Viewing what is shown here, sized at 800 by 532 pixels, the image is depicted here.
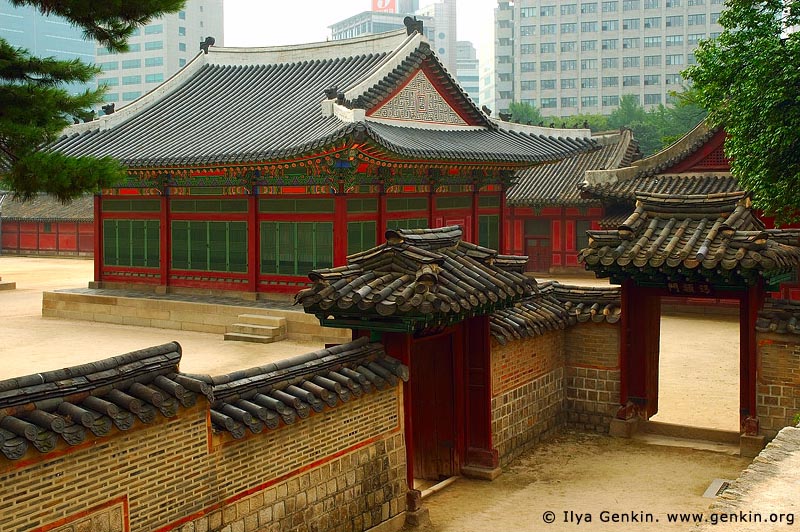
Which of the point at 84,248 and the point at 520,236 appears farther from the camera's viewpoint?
the point at 84,248

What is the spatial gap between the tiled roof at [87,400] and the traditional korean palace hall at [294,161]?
11.8 metres

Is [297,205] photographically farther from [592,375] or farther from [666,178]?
[666,178]

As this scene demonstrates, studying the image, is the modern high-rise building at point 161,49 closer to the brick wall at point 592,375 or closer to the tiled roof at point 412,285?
the brick wall at point 592,375

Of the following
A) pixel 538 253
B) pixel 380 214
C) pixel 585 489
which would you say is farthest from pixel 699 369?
pixel 538 253

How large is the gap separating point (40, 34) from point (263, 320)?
382 feet

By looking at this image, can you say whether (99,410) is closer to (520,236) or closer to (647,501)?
(647,501)

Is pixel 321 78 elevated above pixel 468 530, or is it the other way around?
pixel 321 78

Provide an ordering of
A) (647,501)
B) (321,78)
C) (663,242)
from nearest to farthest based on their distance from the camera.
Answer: (647,501) < (663,242) < (321,78)

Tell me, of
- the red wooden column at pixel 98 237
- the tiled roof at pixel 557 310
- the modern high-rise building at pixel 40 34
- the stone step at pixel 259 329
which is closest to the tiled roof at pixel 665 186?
the stone step at pixel 259 329

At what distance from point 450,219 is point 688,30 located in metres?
78.5

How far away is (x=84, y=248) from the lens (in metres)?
48.1

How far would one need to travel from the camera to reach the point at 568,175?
3850 cm

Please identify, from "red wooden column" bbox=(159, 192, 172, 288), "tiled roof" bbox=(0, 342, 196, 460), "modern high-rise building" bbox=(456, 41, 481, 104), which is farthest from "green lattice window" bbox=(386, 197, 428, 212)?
"modern high-rise building" bbox=(456, 41, 481, 104)

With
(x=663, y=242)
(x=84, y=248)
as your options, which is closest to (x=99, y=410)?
(x=663, y=242)
